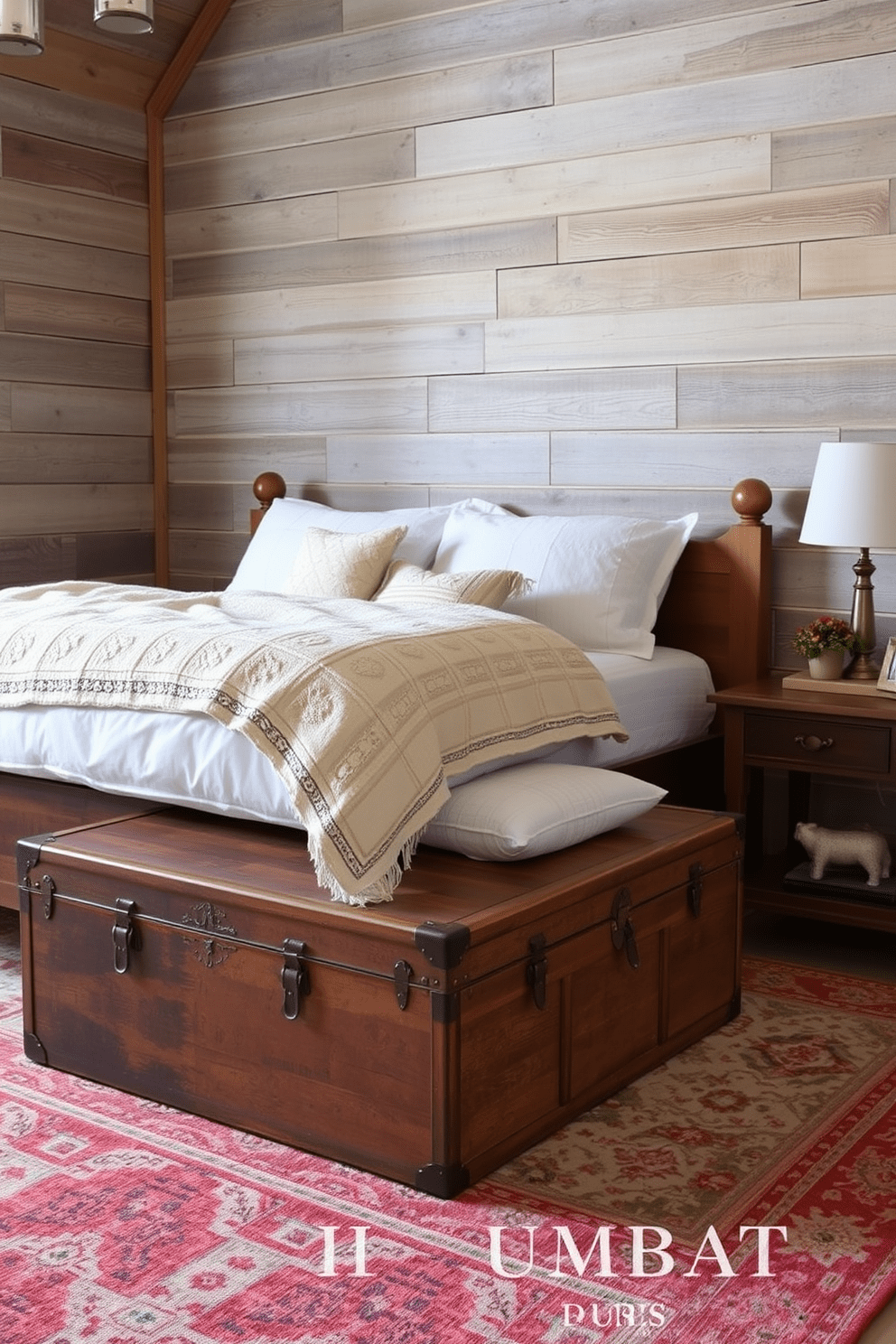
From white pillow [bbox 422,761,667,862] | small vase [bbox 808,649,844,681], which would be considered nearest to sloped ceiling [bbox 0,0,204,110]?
small vase [bbox 808,649,844,681]

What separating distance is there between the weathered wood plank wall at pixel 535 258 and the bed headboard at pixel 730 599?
0.10m

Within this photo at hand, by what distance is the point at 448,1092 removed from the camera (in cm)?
210

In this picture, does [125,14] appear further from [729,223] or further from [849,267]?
[849,267]

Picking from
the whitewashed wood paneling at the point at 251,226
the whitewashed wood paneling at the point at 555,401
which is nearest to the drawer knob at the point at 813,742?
the whitewashed wood paneling at the point at 555,401

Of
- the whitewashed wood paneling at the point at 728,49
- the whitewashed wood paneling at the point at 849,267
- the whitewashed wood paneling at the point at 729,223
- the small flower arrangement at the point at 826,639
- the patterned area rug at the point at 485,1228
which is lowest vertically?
the patterned area rug at the point at 485,1228

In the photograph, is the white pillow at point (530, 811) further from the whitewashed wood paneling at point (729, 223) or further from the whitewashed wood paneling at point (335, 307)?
the whitewashed wood paneling at point (335, 307)

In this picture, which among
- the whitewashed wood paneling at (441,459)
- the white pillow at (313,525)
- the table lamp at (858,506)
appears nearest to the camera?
the table lamp at (858,506)

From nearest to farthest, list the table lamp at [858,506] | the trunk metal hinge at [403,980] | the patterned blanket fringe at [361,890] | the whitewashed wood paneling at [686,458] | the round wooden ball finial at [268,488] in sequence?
the trunk metal hinge at [403,980]
the patterned blanket fringe at [361,890]
the table lamp at [858,506]
the whitewashed wood paneling at [686,458]
the round wooden ball finial at [268,488]

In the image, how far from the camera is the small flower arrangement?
339 cm

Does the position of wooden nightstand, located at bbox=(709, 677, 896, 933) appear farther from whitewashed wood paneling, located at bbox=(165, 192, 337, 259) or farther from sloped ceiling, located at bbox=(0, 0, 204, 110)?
sloped ceiling, located at bbox=(0, 0, 204, 110)

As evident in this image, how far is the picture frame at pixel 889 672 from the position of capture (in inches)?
129

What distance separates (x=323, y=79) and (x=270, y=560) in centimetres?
154

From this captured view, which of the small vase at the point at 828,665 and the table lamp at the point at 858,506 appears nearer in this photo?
the table lamp at the point at 858,506

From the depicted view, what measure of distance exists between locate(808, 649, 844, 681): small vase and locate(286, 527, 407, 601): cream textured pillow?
115cm
